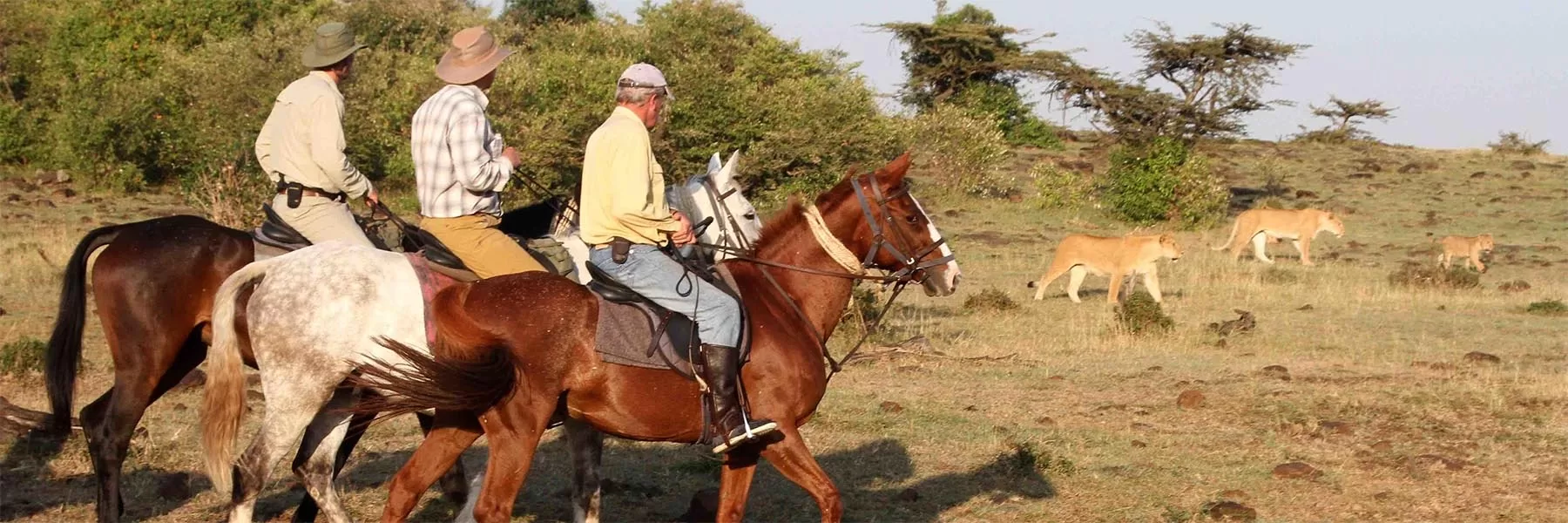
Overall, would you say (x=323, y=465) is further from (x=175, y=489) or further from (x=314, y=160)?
(x=175, y=489)

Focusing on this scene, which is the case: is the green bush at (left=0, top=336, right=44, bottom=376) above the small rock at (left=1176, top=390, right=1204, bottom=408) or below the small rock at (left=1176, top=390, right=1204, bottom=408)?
below

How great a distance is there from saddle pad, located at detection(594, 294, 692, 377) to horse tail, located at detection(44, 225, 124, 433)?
8.99 feet

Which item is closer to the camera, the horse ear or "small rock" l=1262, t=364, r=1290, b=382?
the horse ear

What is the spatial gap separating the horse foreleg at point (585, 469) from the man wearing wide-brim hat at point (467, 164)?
890mm

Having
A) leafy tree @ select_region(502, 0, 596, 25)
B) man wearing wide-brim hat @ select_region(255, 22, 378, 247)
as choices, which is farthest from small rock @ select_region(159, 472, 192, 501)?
leafy tree @ select_region(502, 0, 596, 25)

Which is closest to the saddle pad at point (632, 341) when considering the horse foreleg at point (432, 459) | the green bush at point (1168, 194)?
the horse foreleg at point (432, 459)

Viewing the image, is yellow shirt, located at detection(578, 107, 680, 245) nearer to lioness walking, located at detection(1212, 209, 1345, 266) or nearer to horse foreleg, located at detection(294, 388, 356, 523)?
horse foreleg, located at detection(294, 388, 356, 523)

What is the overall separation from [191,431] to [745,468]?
4802mm

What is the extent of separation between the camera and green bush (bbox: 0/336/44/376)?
1104cm

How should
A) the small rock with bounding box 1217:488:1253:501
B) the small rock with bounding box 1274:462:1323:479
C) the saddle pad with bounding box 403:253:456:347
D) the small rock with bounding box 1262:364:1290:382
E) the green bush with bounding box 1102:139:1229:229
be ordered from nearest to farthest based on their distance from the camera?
the saddle pad with bounding box 403:253:456:347, the small rock with bounding box 1217:488:1253:501, the small rock with bounding box 1274:462:1323:479, the small rock with bounding box 1262:364:1290:382, the green bush with bounding box 1102:139:1229:229

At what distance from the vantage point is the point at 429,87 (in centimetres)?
2900

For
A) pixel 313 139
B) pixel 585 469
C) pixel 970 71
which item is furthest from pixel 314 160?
pixel 970 71

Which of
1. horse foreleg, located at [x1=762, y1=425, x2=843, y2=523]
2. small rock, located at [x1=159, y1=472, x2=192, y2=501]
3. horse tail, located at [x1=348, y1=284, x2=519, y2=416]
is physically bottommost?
small rock, located at [x1=159, y1=472, x2=192, y2=501]

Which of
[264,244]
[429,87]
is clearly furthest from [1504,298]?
[429,87]
